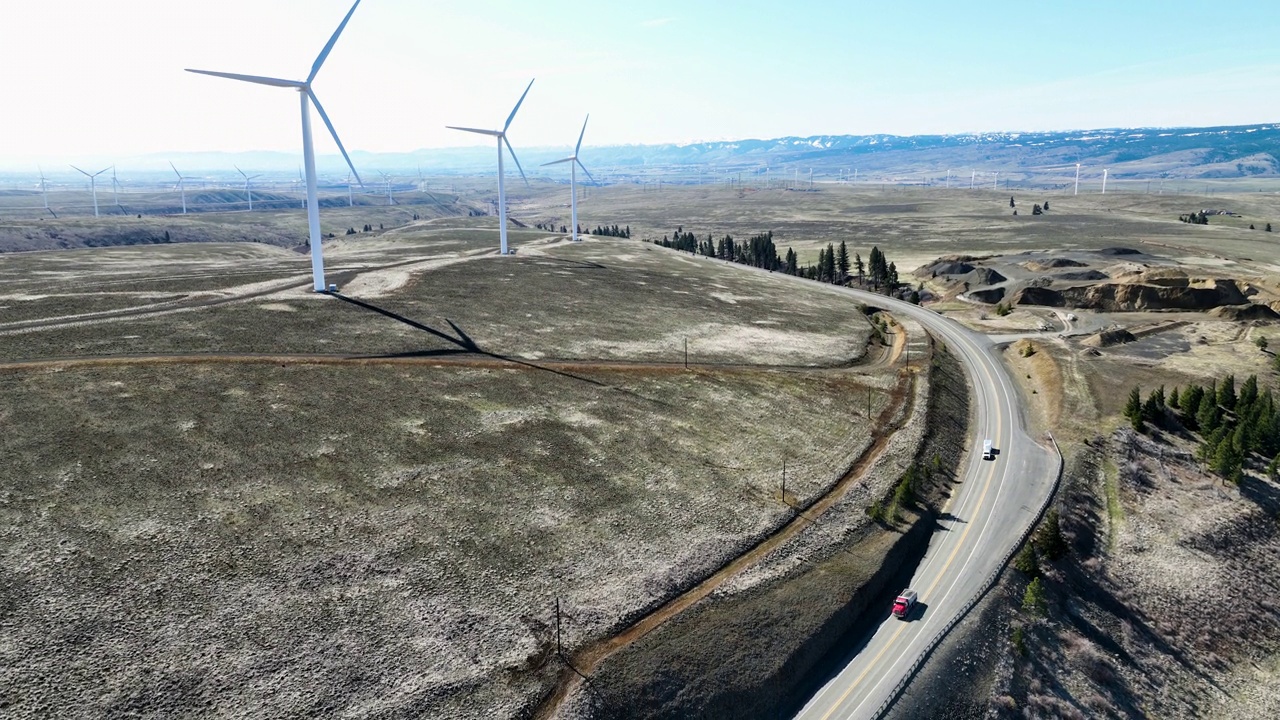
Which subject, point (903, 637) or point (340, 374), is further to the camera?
point (340, 374)

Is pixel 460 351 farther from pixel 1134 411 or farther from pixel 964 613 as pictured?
pixel 1134 411

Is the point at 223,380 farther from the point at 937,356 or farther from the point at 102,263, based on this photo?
the point at 102,263

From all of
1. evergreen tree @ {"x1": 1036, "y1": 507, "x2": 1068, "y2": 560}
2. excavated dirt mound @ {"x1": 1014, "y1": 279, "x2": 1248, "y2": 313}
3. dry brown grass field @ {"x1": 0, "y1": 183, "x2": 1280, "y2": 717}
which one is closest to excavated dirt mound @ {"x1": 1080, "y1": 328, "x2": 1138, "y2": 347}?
dry brown grass field @ {"x1": 0, "y1": 183, "x2": 1280, "y2": 717}

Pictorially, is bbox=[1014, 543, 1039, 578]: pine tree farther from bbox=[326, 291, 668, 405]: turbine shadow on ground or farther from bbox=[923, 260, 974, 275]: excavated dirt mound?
bbox=[923, 260, 974, 275]: excavated dirt mound

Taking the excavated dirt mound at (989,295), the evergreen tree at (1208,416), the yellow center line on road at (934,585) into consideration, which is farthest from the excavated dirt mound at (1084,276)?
the yellow center line on road at (934,585)

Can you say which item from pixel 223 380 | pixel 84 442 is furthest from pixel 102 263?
pixel 84 442
